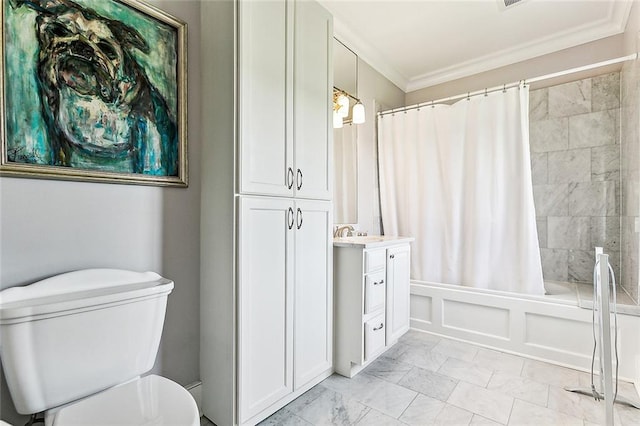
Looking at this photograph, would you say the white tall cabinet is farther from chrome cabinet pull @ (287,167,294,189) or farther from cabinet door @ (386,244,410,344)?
cabinet door @ (386,244,410,344)

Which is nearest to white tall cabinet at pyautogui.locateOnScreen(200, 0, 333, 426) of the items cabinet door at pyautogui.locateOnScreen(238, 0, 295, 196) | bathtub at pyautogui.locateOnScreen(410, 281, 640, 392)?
cabinet door at pyautogui.locateOnScreen(238, 0, 295, 196)

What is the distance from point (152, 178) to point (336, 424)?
4.87 feet

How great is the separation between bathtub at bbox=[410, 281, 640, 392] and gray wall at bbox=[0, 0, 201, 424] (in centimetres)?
195

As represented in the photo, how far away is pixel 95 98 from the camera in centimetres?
129

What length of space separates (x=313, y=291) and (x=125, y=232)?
39.1 inches

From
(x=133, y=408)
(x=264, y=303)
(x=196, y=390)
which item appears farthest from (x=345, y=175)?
(x=133, y=408)

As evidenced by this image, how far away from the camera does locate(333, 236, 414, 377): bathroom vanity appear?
1943 mm

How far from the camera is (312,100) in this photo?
5.88ft

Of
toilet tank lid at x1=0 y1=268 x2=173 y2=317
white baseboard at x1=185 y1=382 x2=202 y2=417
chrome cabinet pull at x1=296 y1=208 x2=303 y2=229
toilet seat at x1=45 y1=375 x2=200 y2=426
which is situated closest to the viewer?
toilet seat at x1=45 y1=375 x2=200 y2=426

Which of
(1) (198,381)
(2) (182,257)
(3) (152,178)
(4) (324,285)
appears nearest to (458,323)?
(4) (324,285)

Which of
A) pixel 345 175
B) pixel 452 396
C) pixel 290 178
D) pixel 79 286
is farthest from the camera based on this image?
pixel 345 175

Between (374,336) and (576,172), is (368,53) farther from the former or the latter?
(374,336)

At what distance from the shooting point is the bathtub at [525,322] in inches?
76.2

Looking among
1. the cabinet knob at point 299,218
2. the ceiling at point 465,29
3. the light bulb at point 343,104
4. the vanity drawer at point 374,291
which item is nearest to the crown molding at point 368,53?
the ceiling at point 465,29
